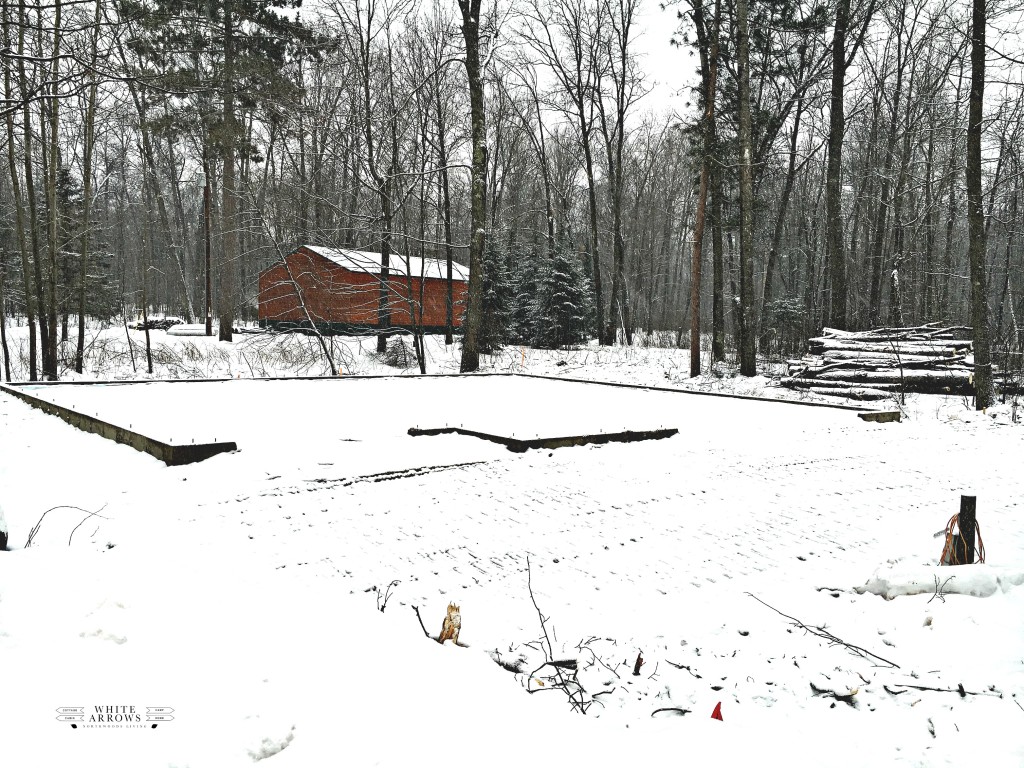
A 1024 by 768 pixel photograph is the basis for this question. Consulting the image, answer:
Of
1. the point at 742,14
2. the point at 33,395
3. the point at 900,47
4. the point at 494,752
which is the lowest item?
the point at 494,752

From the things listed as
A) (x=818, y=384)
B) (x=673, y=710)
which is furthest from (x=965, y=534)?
(x=818, y=384)

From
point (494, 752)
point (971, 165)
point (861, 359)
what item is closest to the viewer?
point (494, 752)

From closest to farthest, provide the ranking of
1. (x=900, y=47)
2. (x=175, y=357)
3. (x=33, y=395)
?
(x=33, y=395) < (x=175, y=357) < (x=900, y=47)

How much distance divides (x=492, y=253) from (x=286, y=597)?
61.3ft

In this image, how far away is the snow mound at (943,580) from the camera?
102 inches

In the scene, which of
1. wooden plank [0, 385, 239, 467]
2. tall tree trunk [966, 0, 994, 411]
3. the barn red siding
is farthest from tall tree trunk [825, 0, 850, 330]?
wooden plank [0, 385, 239, 467]

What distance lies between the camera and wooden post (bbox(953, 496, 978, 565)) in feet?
9.17

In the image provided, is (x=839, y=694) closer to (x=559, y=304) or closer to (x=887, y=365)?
(x=887, y=365)

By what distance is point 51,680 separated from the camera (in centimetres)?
177

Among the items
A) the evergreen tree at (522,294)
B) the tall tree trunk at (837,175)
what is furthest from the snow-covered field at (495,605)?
the evergreen tree at (522,294)

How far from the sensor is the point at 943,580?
2648mm

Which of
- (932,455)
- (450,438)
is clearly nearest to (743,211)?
(932,455)

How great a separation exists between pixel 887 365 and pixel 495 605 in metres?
9.97

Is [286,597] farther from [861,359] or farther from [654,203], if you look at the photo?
[654,203]
